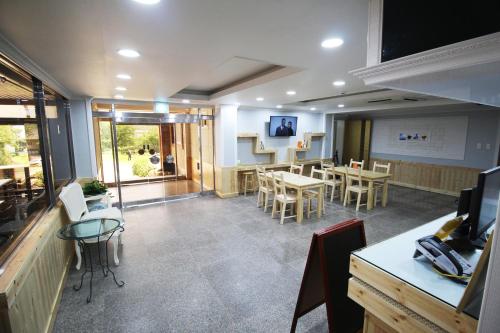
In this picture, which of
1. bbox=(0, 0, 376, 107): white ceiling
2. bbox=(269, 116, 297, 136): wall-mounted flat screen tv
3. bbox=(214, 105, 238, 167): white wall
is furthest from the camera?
bbox=(269, 116, 297, 136): wall-mounted flat screen tv

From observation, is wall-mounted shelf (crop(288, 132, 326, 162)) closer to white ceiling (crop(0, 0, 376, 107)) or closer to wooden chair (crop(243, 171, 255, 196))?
wooden chair (crop(243, 171, 255, 196))

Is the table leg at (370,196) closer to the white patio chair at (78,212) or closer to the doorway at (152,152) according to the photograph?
the doorway at (152,152)

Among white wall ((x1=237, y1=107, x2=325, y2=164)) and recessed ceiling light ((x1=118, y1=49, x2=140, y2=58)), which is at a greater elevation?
recessed ceiling light ((x1=118, y1=49, x2=140, y2=58))

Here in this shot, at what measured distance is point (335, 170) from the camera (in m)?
5.65

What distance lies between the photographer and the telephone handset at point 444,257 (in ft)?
3.93

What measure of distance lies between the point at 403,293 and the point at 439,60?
1080 mm

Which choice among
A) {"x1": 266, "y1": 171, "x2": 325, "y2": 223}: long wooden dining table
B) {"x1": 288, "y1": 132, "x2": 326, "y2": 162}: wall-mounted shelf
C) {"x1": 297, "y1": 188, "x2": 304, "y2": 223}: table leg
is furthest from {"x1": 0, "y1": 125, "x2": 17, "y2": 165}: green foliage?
{"x1": 288, "y1": 132, "x2": 326, "y2": 162}: wall-mounted shelf

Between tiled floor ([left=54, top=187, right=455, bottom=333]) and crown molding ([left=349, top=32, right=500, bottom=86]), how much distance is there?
2000 mm

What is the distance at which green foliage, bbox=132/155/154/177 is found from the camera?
5684 mm

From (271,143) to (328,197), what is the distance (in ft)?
7.26

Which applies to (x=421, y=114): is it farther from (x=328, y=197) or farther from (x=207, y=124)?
(x=207, y=124)

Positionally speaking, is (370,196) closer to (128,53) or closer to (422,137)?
(422,137)

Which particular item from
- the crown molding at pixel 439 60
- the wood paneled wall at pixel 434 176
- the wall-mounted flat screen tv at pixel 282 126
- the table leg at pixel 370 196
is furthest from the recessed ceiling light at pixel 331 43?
the wood paneled wall at pixel 434 176

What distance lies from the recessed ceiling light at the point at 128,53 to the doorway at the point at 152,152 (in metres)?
3.10
